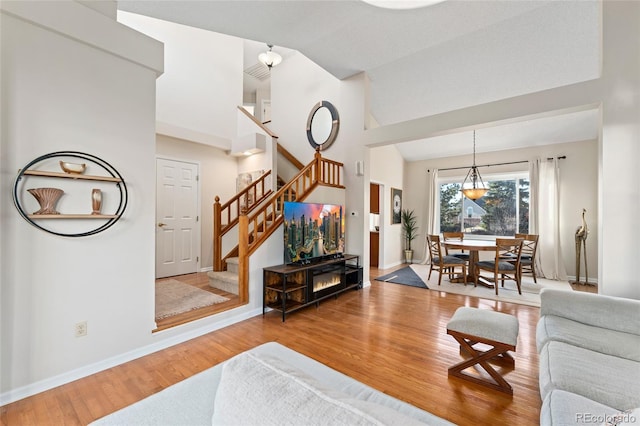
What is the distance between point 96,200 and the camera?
2191 millimetres

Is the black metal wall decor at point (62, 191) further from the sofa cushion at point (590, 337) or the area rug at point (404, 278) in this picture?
the area rug at point (404, 278)

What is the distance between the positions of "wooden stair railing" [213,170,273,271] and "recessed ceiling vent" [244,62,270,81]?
335 centimetres

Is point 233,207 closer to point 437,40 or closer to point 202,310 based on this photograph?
point 202,310

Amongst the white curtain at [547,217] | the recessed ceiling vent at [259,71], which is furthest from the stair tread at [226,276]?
the white curtain at [547,217]

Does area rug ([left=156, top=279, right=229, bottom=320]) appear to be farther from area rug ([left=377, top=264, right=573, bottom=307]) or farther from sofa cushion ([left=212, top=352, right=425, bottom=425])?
area rug ([left=377, top=264, right=573, bottom=307])

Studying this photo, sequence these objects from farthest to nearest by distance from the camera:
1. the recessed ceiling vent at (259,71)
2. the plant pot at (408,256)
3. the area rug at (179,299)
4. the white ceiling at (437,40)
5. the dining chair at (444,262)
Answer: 1. the plant pot at (408,256)
2. the recessed ceiling vent at (259,71)
3. the dining chair at (444,262)
4. the area rug at (179,299)
5. the white ceiling at (437,40)

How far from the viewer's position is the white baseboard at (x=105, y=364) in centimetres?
187

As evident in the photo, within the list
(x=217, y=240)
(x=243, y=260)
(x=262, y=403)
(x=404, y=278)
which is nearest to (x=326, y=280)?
(x=243, y=260)

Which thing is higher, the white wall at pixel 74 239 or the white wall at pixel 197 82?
the white wall at pixel 197 82

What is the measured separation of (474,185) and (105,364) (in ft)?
18.7

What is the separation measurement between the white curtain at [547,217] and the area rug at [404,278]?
8.28ft

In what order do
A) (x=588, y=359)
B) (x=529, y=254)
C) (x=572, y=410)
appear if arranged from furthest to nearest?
1. (x=529, y=254)
2. (x=588, y=359)
3. (x=572, y=410)

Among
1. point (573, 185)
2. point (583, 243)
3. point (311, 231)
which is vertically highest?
point (573, 185)

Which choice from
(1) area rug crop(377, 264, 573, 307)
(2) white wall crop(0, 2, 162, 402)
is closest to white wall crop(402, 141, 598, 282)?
(1) area rug crop(377, 264, 573, 307)
